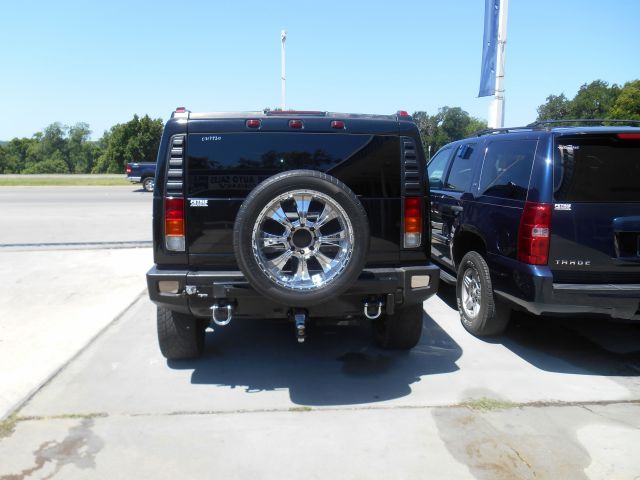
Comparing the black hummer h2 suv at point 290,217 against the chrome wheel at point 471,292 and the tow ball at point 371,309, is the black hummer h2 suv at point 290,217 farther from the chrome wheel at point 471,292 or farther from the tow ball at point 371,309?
the chrome wheel at point 471,292

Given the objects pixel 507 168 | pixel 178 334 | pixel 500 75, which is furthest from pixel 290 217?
pixel 500 75

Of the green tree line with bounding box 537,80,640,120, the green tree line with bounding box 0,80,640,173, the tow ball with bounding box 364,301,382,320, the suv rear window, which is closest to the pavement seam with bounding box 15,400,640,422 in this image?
the tow ball with bounding box 364,301,382,320

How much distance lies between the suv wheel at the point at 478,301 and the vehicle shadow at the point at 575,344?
0.61ft

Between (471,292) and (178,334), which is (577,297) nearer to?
(471,292)

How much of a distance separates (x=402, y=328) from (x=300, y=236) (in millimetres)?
1516

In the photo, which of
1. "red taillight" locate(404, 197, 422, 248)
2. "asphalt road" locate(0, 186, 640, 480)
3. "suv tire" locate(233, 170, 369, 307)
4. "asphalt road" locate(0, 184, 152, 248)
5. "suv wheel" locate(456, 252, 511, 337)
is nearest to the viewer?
"asphalt road" locate(0, 186, 640, 480)

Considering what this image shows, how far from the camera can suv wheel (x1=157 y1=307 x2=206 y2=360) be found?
4.28m

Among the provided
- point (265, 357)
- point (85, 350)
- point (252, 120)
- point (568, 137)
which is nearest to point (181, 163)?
point (252, 120)

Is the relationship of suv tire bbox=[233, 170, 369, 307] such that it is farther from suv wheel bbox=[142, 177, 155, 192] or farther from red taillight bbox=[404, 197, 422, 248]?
suv wheel bbox=[142, 177, 155, 192]

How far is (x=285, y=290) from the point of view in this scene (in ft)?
11.3

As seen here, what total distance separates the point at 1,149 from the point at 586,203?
4097 inches

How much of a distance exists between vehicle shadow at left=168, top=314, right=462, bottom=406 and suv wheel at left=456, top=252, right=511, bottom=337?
32 centimetres

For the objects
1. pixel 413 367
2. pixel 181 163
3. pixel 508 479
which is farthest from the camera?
pixel 413 367

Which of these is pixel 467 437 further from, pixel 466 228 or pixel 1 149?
pixel 1 149
